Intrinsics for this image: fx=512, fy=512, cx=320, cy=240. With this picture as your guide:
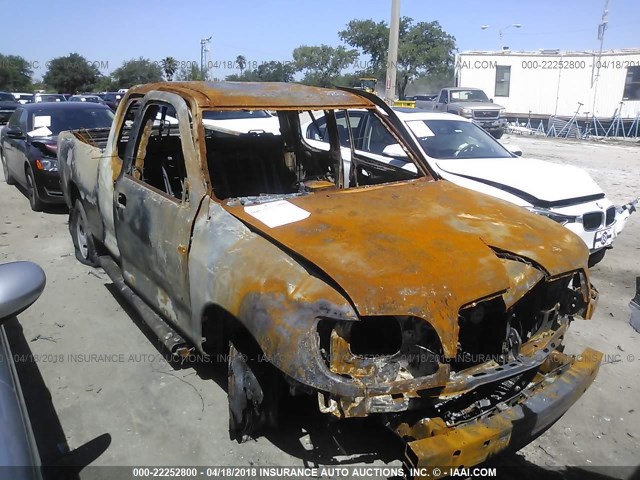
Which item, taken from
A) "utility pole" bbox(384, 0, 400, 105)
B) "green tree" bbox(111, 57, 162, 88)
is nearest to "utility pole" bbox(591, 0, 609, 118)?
"utility pole" bbox(384, 0, 400, 105)

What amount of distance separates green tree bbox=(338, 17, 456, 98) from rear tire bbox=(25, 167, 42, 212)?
38.7m

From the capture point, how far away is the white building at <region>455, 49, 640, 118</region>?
81.8ft

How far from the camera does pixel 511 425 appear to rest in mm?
2314

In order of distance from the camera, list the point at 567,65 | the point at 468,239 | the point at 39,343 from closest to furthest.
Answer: the point at 468,239
the point at 39,343
the point at 567,65

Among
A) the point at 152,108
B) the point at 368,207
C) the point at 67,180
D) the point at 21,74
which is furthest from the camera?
the point at 21,74

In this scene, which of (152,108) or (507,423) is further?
(152,108)

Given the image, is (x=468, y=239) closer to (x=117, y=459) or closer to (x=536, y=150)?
(x=117, y=459)

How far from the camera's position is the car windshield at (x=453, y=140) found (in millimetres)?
6531

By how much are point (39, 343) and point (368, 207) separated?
2809 mm

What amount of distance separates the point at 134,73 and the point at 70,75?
6.18 m

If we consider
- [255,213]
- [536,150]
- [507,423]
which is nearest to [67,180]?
[255,213]

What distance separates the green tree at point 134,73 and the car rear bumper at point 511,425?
53.8m

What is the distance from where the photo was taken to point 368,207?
10.5 feet

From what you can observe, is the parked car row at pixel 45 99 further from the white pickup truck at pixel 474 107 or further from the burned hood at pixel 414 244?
the burned hood at pixel 414 244
